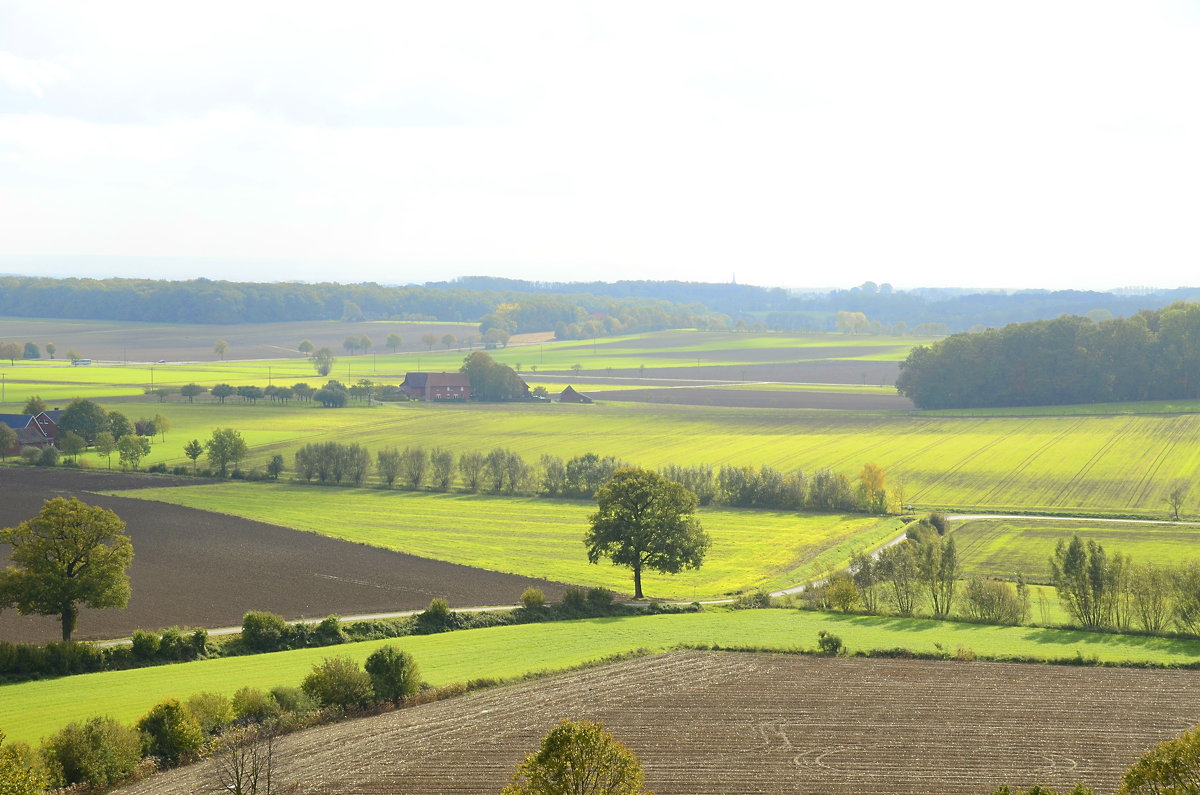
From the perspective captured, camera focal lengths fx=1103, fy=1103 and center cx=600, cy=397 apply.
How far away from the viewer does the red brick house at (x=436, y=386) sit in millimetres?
127125

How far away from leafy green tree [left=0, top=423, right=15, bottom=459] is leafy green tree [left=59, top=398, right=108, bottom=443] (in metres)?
4.98

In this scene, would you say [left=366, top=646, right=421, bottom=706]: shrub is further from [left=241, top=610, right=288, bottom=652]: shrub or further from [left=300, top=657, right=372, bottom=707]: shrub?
[left=241, top=610, right=288, bottom=652]: shrub

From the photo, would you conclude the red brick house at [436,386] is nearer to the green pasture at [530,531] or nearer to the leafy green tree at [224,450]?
the leafy green tree at [224,450]

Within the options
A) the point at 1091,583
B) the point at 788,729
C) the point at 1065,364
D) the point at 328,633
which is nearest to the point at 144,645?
the point at 328,633

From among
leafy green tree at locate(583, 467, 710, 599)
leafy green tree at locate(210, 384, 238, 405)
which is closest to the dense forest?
leafy green tree at locate(583, 467, 710, 599)

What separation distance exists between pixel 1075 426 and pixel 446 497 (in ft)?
186

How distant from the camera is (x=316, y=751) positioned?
95.6 ft

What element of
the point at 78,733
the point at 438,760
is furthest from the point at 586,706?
the point at 78,733

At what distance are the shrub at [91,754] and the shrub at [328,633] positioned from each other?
42.4ft

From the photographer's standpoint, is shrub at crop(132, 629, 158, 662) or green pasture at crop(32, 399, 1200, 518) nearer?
shrub at crop(132, 629, 158, 662)

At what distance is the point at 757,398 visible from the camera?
415 ft

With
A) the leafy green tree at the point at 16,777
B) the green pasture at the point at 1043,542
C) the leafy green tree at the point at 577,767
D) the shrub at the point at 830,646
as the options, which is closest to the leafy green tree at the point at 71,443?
the green pasture at the point at 1043,542

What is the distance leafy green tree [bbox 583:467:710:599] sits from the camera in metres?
51.1

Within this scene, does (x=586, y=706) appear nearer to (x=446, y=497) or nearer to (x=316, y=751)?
(x=316, y=751)
